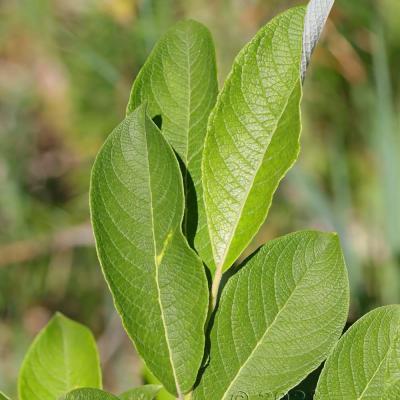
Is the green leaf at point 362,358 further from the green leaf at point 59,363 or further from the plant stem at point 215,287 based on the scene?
the green leaf at point 59,363

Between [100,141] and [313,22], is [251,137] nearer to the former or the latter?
[313,22]

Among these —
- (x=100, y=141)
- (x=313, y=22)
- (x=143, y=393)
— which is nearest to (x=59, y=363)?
(x=143, y=393)

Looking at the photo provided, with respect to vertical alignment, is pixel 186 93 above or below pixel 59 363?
above

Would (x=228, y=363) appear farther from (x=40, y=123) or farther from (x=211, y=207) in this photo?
(x=40, y=123)

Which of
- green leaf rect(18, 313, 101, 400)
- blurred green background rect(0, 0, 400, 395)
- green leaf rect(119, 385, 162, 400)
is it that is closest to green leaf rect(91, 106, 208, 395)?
green leaf rect(119, 385, 162, 400)

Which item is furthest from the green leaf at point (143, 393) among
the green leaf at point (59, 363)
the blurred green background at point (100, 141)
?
the blurred green background at point (100, 141)
